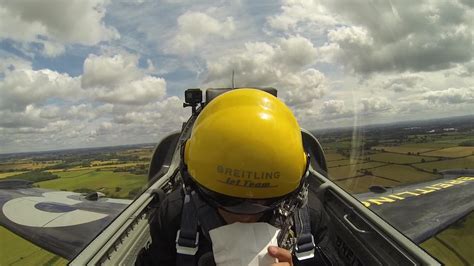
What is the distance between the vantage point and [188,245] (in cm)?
158

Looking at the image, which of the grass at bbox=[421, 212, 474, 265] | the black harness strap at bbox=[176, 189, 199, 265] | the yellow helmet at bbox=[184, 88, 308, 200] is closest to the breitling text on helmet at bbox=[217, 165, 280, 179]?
the yellow helmet at bbox=[184, 88, 308, 200]

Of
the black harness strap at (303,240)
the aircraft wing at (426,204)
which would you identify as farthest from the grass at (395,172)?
the black harness strap at (303,240)

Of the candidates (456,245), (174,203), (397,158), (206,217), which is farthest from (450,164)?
(206,217)

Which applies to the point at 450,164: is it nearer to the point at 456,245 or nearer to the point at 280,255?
the point at 456,245

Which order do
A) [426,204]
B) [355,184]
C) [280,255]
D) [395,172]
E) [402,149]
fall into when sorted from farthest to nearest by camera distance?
[402,149], [395,172], [355,184], [426,204], [280,255]

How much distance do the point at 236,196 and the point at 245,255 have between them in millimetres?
276

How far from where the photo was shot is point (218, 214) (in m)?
1.58

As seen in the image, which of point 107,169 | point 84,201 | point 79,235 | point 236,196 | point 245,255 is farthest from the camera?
point 107,169

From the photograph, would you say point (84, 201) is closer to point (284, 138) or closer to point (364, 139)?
point (364, 139)

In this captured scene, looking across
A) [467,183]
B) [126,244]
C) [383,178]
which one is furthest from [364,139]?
[383,178]

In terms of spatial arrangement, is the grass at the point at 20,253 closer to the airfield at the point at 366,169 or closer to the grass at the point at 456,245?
the airfield at the point at 366,169

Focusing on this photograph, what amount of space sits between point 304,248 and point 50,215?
6.06 meters

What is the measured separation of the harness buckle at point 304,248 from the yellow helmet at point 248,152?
0.31 m

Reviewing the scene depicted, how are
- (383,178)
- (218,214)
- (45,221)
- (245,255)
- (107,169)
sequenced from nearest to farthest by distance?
1. (245,255)
2. (218,214)
3. (45,221)
4. (383,178)
5. (107,169)
